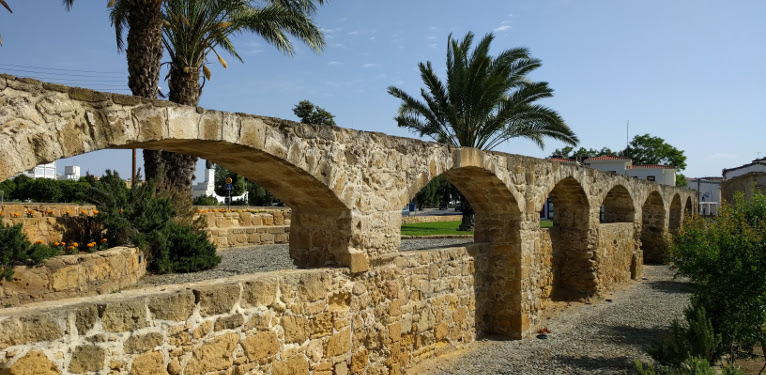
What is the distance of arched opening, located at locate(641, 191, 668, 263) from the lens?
1415cm

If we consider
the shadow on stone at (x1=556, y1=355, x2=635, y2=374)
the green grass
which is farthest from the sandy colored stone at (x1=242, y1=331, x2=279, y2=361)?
the green grass

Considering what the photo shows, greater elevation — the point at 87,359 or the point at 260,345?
the point at 87,359

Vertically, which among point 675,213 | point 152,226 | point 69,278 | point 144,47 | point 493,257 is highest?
point 144,47

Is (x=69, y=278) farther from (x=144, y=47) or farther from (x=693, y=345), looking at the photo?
(x=693, y=345)

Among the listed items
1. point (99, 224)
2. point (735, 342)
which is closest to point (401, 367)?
point (735, 342)

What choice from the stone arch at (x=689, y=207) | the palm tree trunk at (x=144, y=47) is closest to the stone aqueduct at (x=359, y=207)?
A: the palm tree trunk at (x=144, y=47)

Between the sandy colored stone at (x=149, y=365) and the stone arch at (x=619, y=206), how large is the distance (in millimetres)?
10555

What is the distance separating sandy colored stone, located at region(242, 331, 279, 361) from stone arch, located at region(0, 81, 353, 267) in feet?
3.18

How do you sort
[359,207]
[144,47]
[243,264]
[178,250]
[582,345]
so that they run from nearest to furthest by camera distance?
[359,207], [582,345], [144,47], [178,250], [243,264]

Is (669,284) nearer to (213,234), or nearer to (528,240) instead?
(528,240)

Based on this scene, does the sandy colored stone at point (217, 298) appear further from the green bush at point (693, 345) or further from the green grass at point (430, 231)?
the green grass at point (430, 231)

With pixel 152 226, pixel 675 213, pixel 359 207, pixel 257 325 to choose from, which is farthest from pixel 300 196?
pixel 675 213

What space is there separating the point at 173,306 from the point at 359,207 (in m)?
1.83

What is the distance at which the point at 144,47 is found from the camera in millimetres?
8438
